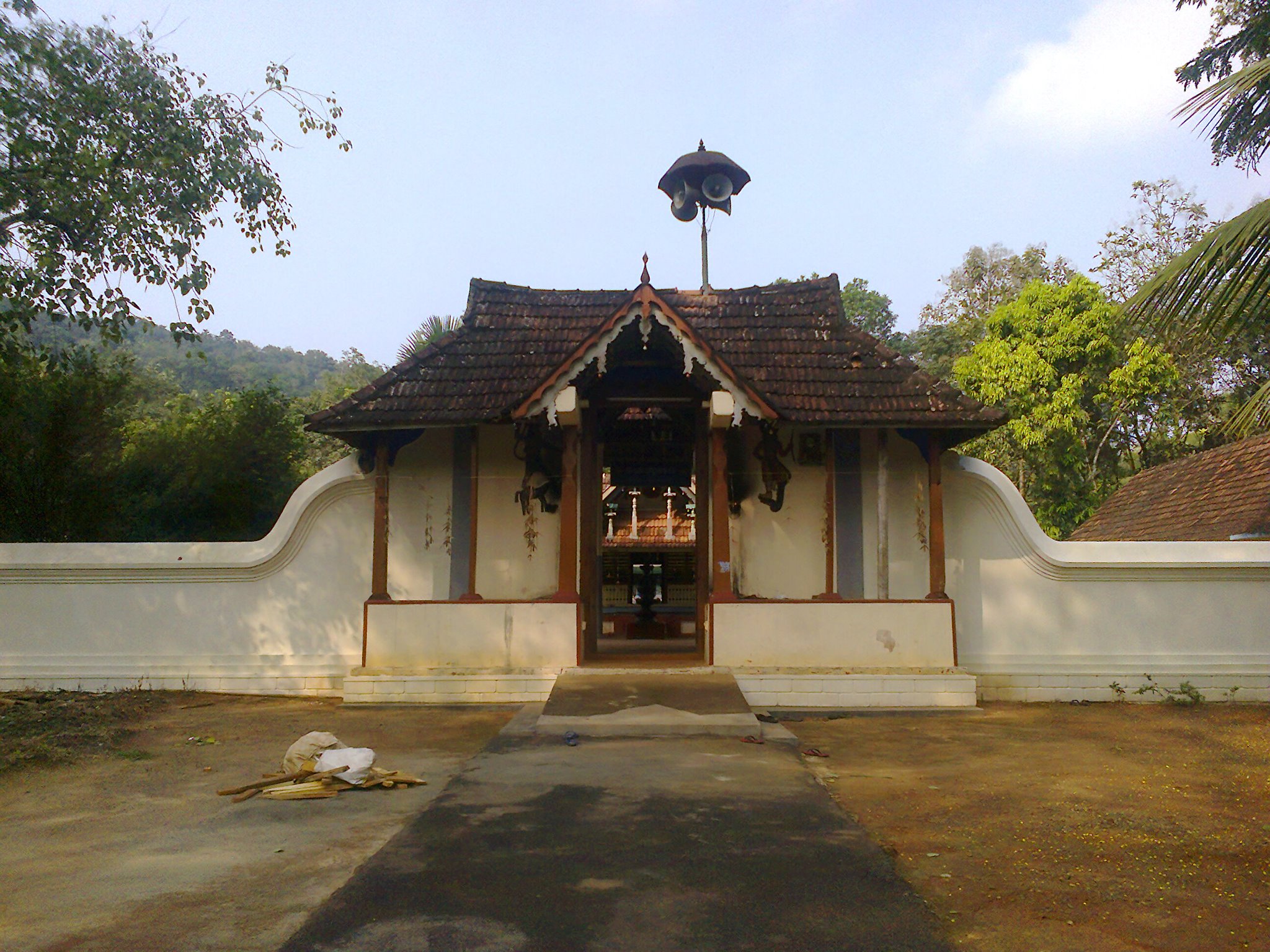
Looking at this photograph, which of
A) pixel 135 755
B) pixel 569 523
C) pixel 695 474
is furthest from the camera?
pixel 695 474

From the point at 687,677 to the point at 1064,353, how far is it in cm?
1579

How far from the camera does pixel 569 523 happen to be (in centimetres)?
936

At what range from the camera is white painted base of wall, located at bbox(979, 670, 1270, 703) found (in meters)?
9.83

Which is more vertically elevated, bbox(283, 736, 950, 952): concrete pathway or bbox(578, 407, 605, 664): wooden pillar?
bbox(578, 407, 605, 664): wooden pillar

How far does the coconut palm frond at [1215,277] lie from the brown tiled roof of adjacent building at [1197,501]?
28.1 ft

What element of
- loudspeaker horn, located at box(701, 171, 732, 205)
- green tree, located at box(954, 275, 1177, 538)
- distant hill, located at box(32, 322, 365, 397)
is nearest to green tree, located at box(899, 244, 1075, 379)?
green tree, located at box(954, 275, 1177, 538)

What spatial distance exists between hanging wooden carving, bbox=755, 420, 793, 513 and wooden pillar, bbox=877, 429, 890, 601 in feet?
3.28

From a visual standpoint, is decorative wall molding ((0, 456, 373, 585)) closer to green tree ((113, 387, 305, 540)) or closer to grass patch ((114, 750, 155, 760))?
grass patch ((114, 750, 155, 760))

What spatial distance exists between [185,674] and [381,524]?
2.75 metres

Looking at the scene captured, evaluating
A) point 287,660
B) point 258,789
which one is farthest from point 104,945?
point 287,660

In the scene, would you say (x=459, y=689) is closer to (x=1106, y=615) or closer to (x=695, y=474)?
(x=695, y=474)

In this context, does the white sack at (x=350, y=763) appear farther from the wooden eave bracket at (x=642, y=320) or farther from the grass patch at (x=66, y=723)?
the wooden eave bracket at (x=642, y=320)

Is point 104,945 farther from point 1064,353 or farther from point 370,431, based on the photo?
point 1064,353

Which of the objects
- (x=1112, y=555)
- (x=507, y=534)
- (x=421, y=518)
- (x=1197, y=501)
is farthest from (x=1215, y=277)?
(x=1197, y=501)
